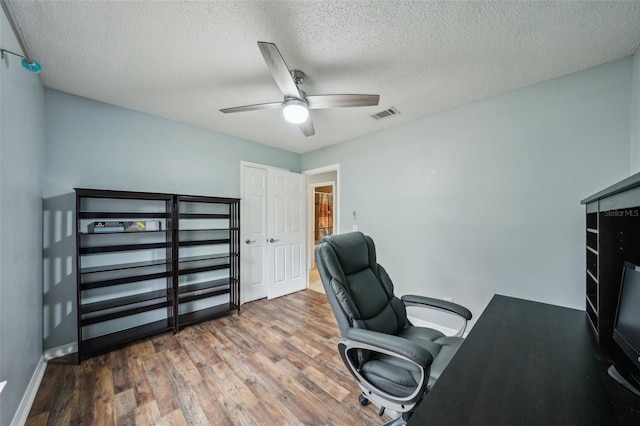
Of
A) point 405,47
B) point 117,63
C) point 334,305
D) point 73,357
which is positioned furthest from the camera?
point 73,357

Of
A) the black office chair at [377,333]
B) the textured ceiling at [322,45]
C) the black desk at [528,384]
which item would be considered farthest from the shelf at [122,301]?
the black desk at [528,384]

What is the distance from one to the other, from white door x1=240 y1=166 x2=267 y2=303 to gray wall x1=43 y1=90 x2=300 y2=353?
512 millimetres

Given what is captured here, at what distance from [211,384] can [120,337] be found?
1274 mm

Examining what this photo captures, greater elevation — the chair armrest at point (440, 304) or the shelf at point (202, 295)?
the chair armrest at point (440, 304)

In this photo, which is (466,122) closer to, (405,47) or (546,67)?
(546,67)

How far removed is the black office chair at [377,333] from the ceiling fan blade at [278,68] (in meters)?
1.11

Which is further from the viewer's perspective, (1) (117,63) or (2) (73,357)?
(2) (73,357)

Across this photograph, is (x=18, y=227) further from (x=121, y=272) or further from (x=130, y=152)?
(x=130, y=152)

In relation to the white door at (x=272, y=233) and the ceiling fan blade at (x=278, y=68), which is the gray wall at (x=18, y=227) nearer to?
the ceiling fan blade at (x=278, y=68)

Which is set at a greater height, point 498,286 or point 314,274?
point 498,286

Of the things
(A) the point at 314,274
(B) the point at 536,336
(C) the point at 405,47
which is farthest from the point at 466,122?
(A) the point at 314,274

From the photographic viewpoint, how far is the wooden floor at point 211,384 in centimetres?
157

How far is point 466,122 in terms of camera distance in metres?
2.51

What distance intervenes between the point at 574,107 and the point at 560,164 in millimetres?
463
